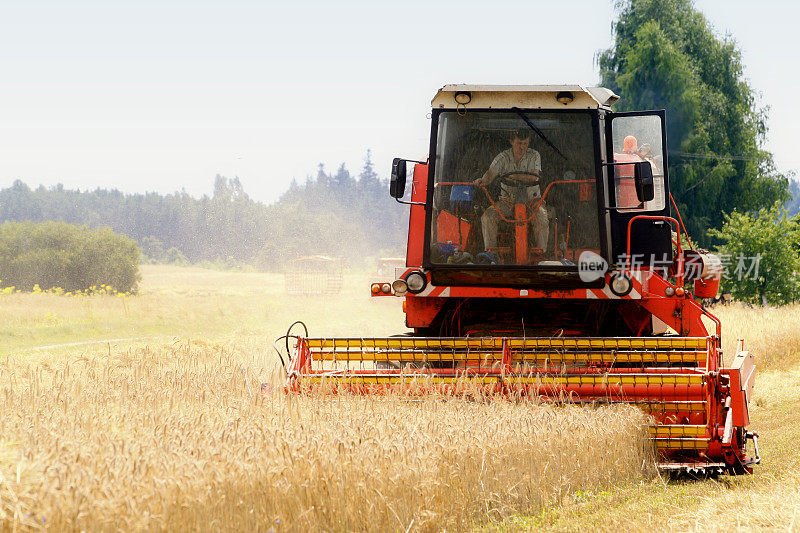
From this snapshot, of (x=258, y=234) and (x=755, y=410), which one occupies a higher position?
(x=258, y=234)

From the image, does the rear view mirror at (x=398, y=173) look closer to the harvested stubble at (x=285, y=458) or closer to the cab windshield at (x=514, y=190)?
the cab windshield at (x=514, y=190)

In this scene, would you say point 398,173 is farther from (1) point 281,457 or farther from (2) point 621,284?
(1) point 281,457

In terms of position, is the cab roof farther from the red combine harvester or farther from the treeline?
the treeline

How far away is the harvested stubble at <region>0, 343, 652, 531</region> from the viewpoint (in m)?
3.31

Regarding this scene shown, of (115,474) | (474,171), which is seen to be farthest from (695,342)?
(115,474)

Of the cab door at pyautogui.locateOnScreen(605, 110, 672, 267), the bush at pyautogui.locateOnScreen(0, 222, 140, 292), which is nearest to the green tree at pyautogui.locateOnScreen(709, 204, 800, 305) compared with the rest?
the cab door at pyautogui.locateOnScreen(605, 110, 672, 267)

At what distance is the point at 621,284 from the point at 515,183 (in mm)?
1137

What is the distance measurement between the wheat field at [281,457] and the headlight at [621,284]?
1342mm

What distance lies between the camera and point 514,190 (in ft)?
21.7

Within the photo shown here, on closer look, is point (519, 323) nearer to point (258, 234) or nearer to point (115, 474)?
point (115, 474)

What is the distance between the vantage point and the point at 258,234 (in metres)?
82.6

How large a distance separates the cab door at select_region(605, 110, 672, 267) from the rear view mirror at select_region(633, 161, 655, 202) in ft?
0.94

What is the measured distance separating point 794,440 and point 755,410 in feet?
9.02

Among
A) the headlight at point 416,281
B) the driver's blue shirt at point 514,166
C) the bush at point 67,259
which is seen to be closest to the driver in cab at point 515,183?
the driver's blue shirt at point 514,166
